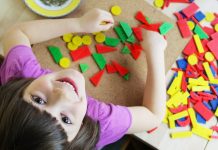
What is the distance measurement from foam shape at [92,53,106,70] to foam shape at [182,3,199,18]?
28 cm

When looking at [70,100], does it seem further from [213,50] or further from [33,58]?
[213,50]

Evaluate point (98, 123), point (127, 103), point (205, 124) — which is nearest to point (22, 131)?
point (98, 123)

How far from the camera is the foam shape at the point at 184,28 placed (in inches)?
37.9

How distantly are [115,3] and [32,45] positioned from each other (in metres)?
0.27

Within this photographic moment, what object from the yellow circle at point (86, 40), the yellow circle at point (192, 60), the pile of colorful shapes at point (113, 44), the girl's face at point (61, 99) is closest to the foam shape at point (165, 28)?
the pile of colorful shapes at point (113, 44)

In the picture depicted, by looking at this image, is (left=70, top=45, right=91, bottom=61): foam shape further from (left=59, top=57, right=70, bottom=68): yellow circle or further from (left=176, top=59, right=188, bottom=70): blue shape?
(left=176, top=59, right=188, bottom=70): blue shape

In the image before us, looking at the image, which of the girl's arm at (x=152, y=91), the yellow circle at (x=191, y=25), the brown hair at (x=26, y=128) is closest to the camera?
the brown hair at (x=26, y=128)

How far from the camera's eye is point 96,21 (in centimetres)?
93

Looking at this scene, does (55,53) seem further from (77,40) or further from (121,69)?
(121,69)

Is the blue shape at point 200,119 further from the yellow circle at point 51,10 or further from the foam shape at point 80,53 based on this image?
the yellow circle at point 51,10

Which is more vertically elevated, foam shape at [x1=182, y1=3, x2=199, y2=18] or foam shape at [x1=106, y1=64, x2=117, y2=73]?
foam shape at [x1=182, y1=3, x2=199, y2=18]

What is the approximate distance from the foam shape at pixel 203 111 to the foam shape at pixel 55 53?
0.39 m

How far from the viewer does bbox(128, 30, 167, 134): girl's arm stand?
0.87 m


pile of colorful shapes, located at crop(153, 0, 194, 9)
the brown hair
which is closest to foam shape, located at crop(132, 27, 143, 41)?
pile of colorful shapes, located at crop(153, 0, 194, 9)
